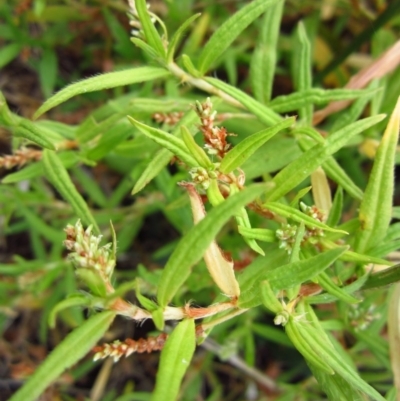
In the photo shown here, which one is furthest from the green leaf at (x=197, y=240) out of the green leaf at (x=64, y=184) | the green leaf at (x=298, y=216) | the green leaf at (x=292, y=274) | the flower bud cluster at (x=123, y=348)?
the green leaf at (x=64, y=184)

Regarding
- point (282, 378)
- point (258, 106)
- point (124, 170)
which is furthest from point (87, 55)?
point (282, 378)

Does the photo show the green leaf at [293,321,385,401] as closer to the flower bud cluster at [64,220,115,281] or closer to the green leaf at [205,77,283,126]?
the flower bud cluster at [64,220,115,281]

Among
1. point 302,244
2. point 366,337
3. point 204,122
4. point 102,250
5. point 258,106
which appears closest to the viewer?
point 102,250

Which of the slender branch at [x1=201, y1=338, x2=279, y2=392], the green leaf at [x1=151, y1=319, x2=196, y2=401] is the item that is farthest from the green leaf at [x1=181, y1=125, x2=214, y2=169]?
the slender branch at [x1=201, y1=338, x2=279, y2=392]

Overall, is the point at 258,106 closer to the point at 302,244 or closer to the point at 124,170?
the point at 302,244

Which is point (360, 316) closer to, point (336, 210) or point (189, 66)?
point (336, 210)

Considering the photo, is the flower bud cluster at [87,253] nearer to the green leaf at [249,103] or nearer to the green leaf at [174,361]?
the green leaf at [174,361]
